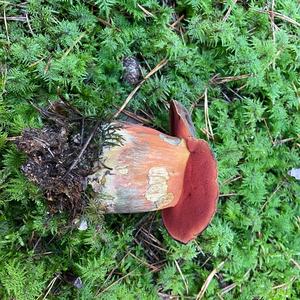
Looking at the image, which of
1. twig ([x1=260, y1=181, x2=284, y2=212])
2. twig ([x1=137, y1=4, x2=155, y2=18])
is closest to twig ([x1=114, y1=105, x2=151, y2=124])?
twig ([x1=137, y1=4, x2=155, y2=18])

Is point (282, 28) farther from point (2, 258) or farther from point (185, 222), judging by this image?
point (2, 258)

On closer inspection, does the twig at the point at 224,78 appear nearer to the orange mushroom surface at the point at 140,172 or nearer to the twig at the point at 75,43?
the orange mushroom surface at the point at 140,172

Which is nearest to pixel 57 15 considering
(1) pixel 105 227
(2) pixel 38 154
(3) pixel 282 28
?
(2) pixel 38 154

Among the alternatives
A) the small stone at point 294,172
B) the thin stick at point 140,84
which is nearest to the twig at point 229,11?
the thin stick at point 140,84

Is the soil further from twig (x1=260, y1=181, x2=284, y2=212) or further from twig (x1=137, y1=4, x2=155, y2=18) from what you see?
twig (x1=260, y1=181, x2=284, y2=212)

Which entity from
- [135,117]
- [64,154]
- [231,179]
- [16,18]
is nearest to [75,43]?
[16,18]

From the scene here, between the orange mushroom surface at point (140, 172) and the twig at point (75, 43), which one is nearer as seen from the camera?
the orange mushroom surface at point (140, 172)

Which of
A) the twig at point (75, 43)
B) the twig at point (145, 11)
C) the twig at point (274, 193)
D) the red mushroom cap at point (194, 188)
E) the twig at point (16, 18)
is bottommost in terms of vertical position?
the twig at point (274, 193)

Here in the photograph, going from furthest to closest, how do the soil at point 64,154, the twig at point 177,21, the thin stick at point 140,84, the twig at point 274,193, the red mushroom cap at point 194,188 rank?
the twig at point 274,193, the twig at point 177,21, the thin stick at point 140,84, the red mushroom cap at point 194,188, the soil at point 64,154

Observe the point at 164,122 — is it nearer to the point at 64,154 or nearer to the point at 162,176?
the point at 162,176
